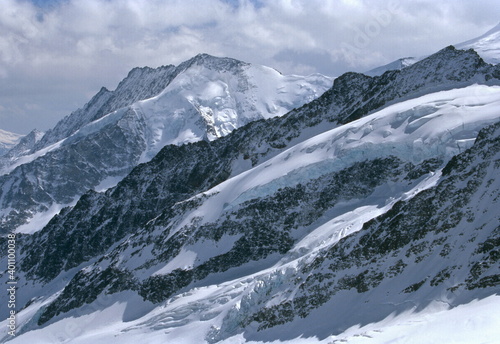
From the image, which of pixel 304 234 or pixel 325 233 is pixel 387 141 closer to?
pixel 325 233

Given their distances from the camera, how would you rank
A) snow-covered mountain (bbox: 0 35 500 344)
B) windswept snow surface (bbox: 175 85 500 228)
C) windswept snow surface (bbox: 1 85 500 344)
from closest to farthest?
snow-covered mountain (bbox: 0 35 500 344), windswept snow surface (bbox: 1 85 500 344), windswept snow surface (bbox: 175 85 500 228)

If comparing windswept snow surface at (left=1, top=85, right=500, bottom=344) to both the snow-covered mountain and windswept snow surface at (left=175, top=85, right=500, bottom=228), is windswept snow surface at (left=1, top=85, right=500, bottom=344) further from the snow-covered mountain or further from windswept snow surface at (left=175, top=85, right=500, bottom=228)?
the snow-covered mountain

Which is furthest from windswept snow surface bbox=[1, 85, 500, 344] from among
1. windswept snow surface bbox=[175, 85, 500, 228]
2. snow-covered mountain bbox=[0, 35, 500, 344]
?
snow-covered mountain bbox=[0, 35, 500, 344]

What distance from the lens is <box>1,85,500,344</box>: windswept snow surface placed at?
79.8 metres

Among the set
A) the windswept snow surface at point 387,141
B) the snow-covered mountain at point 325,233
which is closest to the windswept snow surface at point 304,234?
the windswept snow surface at point 387,141

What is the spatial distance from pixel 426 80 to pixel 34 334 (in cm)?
8619

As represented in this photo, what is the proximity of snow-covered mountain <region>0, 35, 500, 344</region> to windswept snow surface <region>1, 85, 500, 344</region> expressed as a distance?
28 centimetres

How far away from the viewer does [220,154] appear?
138875 mm

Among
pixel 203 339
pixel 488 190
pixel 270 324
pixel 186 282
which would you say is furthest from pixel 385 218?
pixel 186 282

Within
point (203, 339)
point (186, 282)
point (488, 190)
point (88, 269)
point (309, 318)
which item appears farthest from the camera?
point (88, 269)

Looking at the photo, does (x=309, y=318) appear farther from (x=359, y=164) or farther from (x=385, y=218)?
(x=359, y=164)

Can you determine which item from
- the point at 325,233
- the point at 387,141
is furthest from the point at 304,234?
the point at 387,141

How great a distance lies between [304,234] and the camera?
92562 millimetres

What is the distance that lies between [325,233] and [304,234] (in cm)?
607
